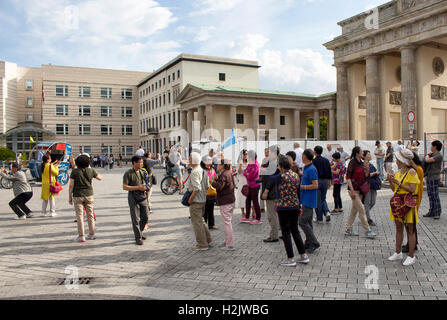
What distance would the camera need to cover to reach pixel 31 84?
80562 mm

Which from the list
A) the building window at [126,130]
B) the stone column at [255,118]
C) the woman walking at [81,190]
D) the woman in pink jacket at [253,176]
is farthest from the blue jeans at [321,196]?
the building window at [126,130]

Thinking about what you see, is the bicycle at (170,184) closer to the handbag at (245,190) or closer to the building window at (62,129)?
the handbag at (245,190)

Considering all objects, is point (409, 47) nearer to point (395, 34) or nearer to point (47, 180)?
point (395, 34)

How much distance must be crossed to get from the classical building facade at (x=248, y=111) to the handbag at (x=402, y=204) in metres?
39.1

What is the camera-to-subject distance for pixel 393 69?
3772 cm

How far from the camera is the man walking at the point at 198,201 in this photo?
6852 mm

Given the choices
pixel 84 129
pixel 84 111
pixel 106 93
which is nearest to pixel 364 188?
pixel 84 129

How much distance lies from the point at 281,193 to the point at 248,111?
4704 cm

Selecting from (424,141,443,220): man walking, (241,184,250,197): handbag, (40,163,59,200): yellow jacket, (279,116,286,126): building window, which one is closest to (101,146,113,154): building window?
(279,116,286,126): building window

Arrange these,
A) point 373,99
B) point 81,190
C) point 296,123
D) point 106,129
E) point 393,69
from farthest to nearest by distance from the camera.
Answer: point 106,129
point 296,123
point 393,69
point 373,99
point 81,190

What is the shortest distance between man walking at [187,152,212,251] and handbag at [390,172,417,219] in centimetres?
323

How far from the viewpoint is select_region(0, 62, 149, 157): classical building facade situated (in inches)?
2854
